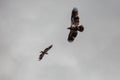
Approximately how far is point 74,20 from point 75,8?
2399 mm

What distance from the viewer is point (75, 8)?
3029 inches

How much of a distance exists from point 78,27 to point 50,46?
1580 inches

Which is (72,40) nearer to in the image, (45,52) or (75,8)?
(75,8)

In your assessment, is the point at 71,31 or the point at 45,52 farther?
the point at 45,52

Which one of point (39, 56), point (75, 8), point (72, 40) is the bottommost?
point (39, 56)

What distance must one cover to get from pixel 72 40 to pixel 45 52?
1428 inches

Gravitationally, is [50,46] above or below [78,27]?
below

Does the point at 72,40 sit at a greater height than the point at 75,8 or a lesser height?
lesser

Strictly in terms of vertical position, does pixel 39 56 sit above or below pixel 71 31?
below

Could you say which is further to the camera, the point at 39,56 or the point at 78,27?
the point at 39,56

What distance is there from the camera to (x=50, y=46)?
115 m

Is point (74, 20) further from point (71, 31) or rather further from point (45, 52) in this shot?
point (45, 52)

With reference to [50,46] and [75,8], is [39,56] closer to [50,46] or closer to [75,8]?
[50,46]

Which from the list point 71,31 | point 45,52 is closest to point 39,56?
point 45,52
